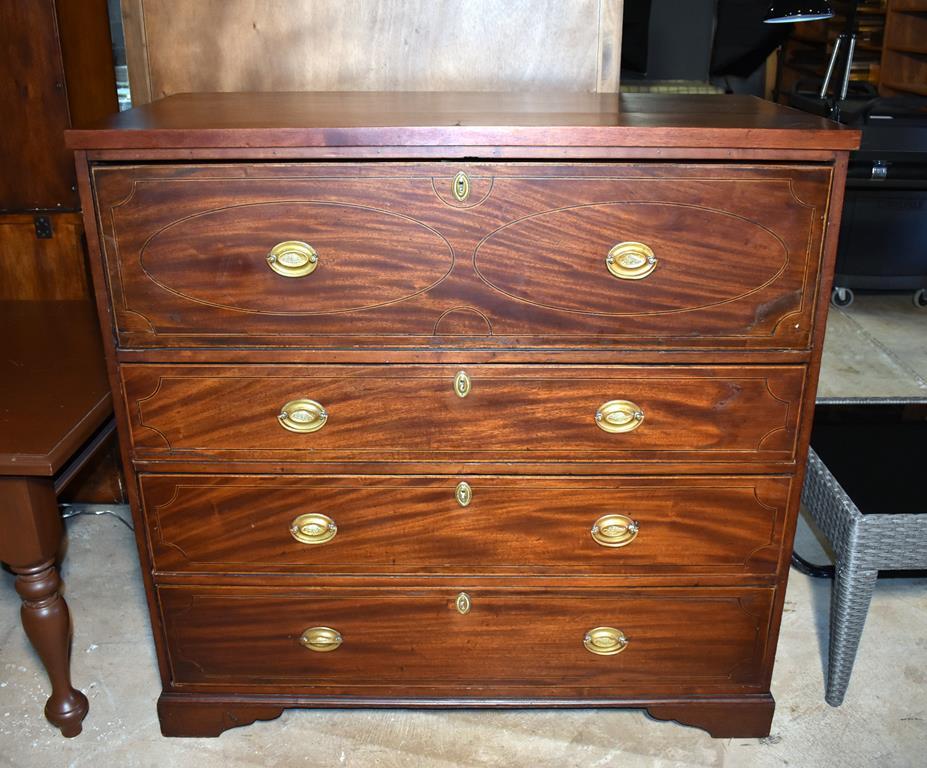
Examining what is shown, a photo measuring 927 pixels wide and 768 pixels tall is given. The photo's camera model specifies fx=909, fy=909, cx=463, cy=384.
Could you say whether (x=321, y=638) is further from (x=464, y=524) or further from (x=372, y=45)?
(x=372, y=45)

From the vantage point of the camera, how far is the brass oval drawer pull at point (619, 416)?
5.21ft

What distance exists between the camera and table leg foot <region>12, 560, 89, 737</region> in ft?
5.77

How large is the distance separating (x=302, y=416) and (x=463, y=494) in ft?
1.06

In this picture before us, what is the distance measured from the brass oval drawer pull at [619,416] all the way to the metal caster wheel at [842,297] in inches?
124

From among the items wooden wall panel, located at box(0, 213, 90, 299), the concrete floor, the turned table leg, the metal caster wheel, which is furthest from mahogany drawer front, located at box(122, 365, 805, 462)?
the metal caster wheel

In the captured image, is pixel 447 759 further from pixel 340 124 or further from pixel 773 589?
pixel 340 124

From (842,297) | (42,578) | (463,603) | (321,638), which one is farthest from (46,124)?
(842,297)

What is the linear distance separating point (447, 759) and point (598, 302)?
3.19 ft

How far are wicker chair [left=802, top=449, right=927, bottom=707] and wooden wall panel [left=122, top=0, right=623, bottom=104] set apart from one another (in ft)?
3.53

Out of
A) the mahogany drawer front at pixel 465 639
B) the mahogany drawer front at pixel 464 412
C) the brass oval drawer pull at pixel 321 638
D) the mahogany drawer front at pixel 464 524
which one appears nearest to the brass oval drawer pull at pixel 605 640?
the mahogany drawer front at pixel 465 639

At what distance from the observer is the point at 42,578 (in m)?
1.76

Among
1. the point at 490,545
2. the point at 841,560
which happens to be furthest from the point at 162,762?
the point at 841,560

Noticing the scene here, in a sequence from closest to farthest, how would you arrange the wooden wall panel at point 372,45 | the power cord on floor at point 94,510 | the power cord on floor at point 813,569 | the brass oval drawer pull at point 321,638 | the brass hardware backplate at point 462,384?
the brass hardware backplate at point 462,384
the brass oval drawer pull at point 321,638
the wooden wall panel at point 372,45
the power cord on floor at point 813,569
the power cord on floor at point 94,510

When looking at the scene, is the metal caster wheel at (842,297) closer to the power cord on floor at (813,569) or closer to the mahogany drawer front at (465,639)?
the power cord on floor at (813,569)
